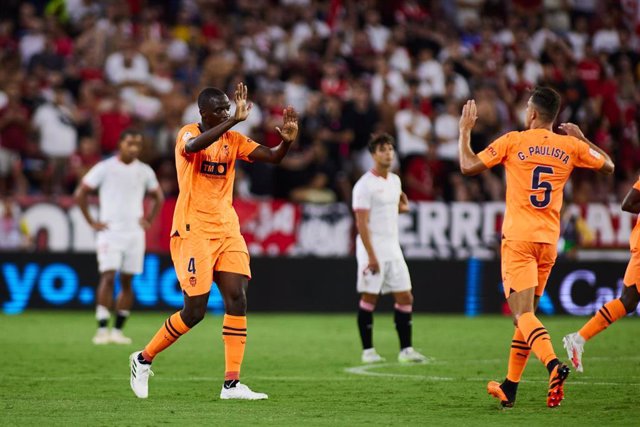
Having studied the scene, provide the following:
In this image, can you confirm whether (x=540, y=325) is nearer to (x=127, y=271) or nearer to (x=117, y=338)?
(x=117, y=338)

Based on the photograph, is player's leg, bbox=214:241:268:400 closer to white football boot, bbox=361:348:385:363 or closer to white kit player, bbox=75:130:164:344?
white football boot, bbox=361:348:385:363

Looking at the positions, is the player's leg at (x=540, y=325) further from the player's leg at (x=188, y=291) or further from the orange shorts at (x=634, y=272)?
the player's leg at (x=188, y=291)

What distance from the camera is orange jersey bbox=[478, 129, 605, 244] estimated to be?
30.4 ft

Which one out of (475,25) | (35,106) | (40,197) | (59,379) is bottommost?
(59,379)

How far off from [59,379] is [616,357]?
641 cm

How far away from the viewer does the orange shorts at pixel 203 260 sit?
9.70 metres

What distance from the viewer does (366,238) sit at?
13.3 meters

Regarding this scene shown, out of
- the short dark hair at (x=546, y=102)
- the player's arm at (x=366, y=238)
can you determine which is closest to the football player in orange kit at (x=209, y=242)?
the short dark hair at (x=546, y=102)

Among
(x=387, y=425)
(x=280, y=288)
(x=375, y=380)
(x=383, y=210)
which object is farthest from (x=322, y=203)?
(x=387, y=425)

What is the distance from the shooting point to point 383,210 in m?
13.5

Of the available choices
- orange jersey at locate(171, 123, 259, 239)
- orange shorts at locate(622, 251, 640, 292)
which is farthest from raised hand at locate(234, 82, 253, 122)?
orange shorts at locate(622, 251, 640, 292)

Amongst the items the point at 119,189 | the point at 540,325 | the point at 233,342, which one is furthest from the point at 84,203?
the point at 540,325

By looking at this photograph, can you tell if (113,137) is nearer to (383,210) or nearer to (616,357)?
(383,210)

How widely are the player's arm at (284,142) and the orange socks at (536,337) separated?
2.42 meters
